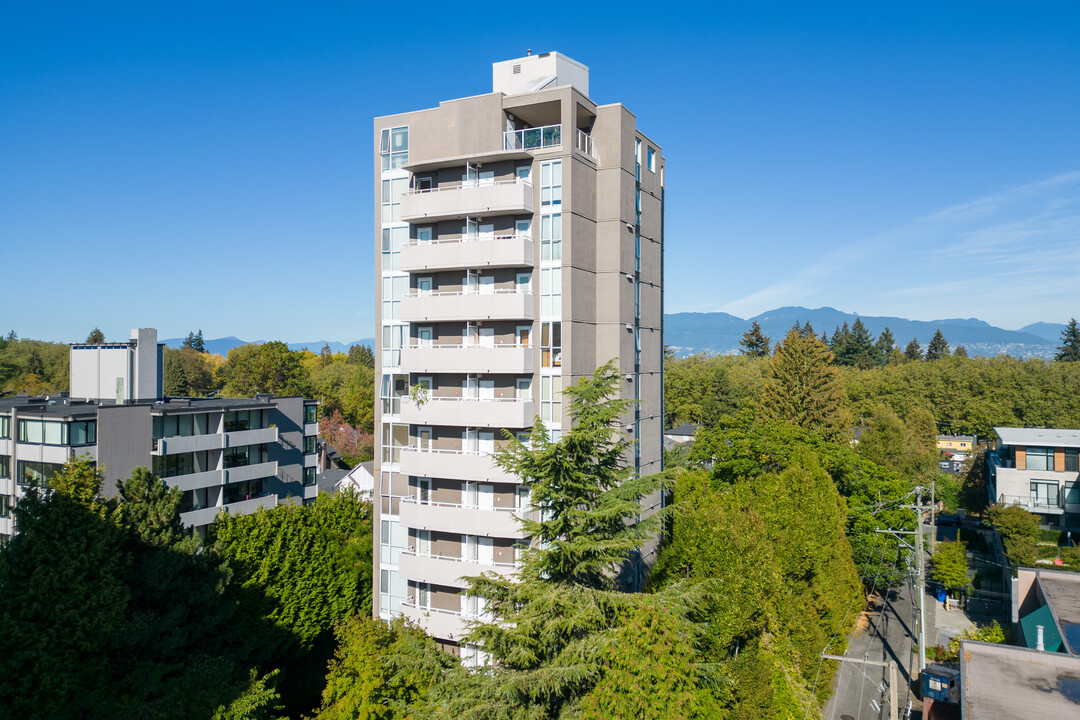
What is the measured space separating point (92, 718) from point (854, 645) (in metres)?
37.6

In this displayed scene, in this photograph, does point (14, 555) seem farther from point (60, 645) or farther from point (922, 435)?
point (922, 435)

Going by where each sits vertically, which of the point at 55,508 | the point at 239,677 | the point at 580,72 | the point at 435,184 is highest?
the point at 580,72

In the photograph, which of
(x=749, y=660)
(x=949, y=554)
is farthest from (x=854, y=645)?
(x=749, y=660)

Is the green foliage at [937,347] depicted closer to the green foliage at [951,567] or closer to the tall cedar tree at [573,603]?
the green foliage at [951,567]

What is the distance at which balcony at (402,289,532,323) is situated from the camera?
2789 centimetres

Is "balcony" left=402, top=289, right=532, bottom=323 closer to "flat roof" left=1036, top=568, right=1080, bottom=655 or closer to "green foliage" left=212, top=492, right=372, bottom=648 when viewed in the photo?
"green foliage" left=212, top=492, right=372, bottom=648

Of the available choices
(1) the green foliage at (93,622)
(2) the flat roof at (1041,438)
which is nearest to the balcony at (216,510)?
(1) the green foliage at (93,622)

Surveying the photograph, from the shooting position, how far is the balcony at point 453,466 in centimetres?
2790

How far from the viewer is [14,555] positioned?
2300 centimetres

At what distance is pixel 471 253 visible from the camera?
28.5 meters

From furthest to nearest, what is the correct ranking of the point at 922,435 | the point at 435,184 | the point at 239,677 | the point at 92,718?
1. the point at 922,435
2. the point at 435,184
3. the point at 239,677
4. the point at 92,718

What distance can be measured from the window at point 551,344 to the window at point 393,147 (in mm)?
10113

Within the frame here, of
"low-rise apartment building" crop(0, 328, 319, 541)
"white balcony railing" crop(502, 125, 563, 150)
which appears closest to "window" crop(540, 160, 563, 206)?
"white balcony railing" crop(502, 125, 563, 150)

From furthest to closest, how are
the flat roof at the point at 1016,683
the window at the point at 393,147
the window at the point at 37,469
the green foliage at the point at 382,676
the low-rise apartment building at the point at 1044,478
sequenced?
1. the low-rise apartment building at the point at 1044,478
2. the window at the point at 37,469
3. the window at the point at 393,147
4. the green foliage at the point at 382,676
5. the flat roof at the point at 1016,683
